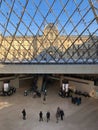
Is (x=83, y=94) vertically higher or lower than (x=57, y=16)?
lower

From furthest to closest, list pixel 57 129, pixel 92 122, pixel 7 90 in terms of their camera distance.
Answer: pixel 7 90 → pixel 92 122 → pixel 57 129

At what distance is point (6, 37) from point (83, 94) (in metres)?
9.67

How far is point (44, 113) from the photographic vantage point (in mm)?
19594

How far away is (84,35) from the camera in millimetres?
20766

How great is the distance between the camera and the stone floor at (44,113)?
17047 mm

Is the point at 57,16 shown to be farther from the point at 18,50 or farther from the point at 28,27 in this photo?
the point at 18,50

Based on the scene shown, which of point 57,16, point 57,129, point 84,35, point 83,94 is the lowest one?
point 57,129

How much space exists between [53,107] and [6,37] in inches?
297

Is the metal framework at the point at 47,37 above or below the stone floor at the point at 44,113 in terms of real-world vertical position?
above

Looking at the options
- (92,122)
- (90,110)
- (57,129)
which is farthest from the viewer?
(90,110)

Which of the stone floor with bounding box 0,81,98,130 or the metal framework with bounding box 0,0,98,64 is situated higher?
the metal framework with bounding box 0,0,98,64

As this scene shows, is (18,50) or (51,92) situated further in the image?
(51,92)

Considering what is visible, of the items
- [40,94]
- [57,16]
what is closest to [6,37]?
[57,16]

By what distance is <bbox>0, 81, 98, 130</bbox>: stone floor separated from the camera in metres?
17.0
